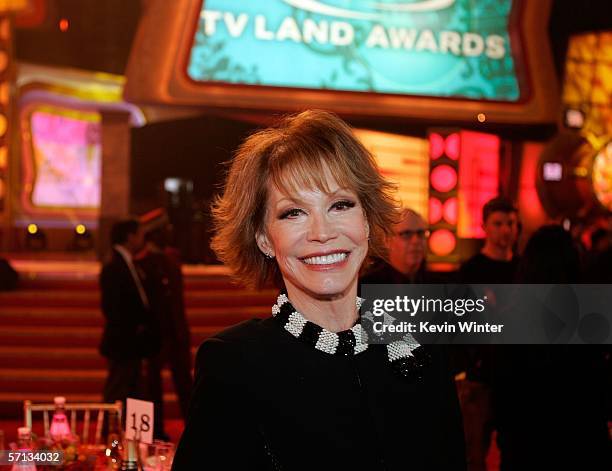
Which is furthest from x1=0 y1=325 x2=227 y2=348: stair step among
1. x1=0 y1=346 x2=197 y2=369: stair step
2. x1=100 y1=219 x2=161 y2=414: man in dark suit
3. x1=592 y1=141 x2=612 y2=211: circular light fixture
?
x1=592 y1=141 x2=612 y2=211: circular light fixture

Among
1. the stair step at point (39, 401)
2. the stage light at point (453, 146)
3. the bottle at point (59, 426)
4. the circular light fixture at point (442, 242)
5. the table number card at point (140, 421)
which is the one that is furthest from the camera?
the circular light fixture at point (442, 242)

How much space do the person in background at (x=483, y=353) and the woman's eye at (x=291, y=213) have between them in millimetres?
1806

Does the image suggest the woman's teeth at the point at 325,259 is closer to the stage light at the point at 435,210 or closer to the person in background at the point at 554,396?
the person in background at the point at 554,396

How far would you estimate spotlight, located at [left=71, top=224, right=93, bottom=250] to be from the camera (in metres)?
12.4

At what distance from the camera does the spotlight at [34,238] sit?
40.0 feet

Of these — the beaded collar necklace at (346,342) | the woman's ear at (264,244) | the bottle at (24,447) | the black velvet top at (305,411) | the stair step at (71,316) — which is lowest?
the stair step at (71,316)

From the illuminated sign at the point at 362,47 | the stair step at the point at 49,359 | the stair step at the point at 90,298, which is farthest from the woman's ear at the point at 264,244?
the illuminated sign at the point at 362,47

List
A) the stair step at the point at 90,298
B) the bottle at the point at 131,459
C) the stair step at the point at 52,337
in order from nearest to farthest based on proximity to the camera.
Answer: the bottle at the point at 131,459
the stair step at the point at 52,337
the stair step at the point at 90,298

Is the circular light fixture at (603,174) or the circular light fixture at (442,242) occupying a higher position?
the circular light fixture at (603,174)

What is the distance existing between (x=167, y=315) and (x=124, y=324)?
474mm

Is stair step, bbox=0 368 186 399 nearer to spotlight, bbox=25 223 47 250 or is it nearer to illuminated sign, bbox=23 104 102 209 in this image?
spotlight, bbox=25 223 47 250

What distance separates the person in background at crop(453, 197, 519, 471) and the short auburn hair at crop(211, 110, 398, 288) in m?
1.67

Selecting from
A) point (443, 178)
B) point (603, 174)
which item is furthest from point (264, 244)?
point (603, 174)

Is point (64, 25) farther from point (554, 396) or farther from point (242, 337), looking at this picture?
point (242, 337)
